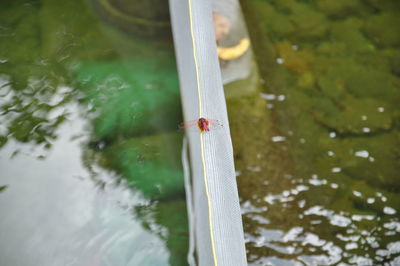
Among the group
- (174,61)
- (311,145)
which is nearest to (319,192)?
(311,145)

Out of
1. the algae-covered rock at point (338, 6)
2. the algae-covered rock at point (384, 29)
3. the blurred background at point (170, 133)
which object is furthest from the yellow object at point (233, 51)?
the algae-covered rock at point (384, 29)

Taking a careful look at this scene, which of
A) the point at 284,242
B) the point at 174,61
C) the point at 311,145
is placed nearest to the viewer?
the point at 284,242

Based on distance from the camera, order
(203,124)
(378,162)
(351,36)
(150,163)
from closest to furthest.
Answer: (203,124) → (150,163) → (378,162) → (351,36)

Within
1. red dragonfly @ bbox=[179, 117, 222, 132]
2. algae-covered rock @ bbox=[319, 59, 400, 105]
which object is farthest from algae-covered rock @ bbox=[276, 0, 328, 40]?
red dragonfly @ bbox=[179, 117, 222, 132]

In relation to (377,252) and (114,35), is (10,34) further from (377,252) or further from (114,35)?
(377,252)

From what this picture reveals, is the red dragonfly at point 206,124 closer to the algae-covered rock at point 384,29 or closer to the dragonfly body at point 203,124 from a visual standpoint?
the dragonfly body at point 203,124

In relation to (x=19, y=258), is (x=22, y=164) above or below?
above

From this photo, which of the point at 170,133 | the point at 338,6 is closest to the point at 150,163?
the point at 170,133

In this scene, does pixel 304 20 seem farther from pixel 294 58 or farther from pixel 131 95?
pixel 131 95
